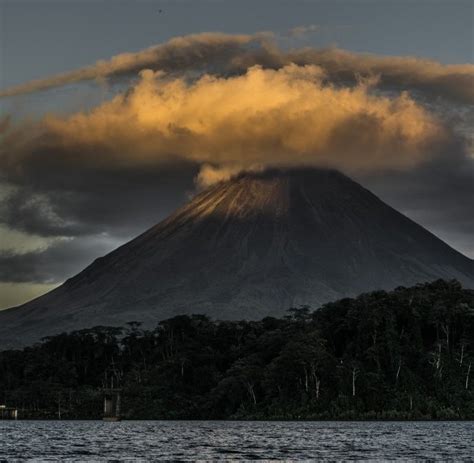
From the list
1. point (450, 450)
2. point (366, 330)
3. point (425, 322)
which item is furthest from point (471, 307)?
point (450, 450)

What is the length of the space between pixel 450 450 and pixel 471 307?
361 feet

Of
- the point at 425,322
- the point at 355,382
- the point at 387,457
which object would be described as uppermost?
the point at 425,322

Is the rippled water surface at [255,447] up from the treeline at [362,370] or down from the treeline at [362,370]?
down

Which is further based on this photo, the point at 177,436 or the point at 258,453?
the point at 177,436

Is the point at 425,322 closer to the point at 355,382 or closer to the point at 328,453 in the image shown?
the point at 355,382

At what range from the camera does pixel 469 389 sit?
17062cm

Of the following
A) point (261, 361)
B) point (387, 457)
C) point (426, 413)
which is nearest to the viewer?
point (387, 457)

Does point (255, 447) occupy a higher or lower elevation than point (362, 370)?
lower

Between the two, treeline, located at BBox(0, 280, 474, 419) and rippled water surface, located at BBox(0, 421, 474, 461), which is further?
treeline, located at BBox(0, 280, 474, 419)

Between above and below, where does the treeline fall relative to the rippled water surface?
above

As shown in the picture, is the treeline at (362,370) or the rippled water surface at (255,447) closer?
the rippled water surface at (255,447)

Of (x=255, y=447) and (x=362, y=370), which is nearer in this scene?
(x=255, y=447)

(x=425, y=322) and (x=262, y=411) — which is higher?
(x=425, y=322)

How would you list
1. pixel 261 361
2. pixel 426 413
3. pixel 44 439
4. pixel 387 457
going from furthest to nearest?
pixel 261 361 → pixel 426 413 → pixel 44 439 → pixel 387 457
